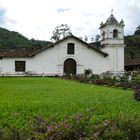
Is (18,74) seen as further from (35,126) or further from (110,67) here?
(35,126)

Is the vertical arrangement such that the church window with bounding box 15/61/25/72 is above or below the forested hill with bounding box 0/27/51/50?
below

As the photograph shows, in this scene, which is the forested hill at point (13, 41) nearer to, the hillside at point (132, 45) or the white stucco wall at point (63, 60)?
the hillside at point (132, 45)

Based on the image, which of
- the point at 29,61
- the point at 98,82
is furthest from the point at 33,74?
the point at 98,82

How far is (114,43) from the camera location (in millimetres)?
42656

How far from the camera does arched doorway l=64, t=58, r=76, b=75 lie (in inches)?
1682

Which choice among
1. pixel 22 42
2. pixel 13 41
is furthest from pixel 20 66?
pixel 22 42

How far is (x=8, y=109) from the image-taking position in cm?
969

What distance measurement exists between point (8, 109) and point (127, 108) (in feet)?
9.65

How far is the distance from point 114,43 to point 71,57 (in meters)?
4.75

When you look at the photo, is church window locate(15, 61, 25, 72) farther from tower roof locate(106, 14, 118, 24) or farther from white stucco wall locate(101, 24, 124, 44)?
tower roof locate(106, 14, 118, 24)

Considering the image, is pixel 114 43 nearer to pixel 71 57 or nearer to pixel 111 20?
pixel 111 20

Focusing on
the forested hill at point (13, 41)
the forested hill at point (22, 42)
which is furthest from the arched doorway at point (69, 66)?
the forested hill at point (13, 41)

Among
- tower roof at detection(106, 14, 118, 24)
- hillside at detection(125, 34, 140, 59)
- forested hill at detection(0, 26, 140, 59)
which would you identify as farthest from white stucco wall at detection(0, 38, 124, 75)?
A: hillside at detection(125, 34, 140, 59)

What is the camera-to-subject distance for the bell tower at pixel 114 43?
1682 inches
